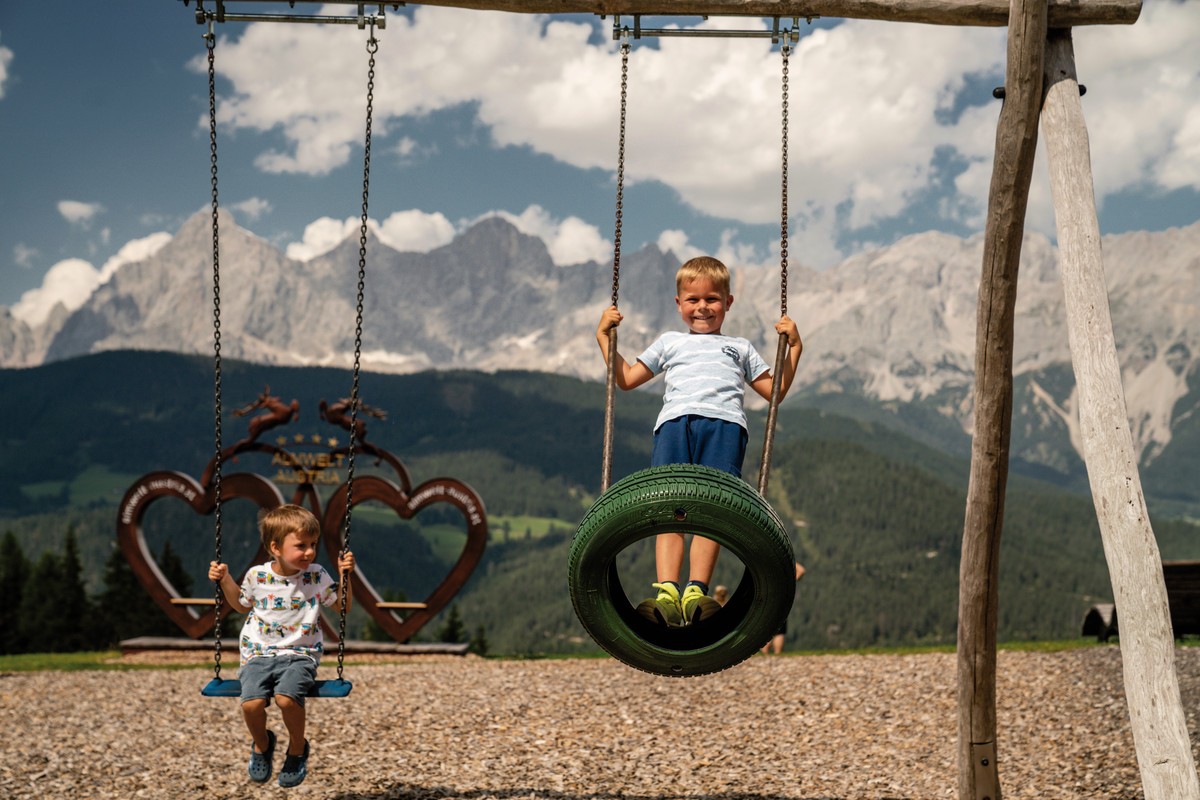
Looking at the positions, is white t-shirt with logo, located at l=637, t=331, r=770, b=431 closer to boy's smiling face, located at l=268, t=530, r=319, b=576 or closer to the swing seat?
boy's smiling face, located at l=268, t=530, r=319, b=576

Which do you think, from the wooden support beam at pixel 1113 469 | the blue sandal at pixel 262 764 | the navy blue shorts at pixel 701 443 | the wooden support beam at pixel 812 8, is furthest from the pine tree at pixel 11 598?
the wooden support beam at pixel 1113 469

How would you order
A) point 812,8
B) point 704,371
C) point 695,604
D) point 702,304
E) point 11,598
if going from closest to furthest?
point 695,604
point 704,371
point 702,304
point 812,8
point 11,598

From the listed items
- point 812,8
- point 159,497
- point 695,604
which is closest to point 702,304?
point 695,604

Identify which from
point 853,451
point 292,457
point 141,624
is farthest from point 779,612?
point 853,451

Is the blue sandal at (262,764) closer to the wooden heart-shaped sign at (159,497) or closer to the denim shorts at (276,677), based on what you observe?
the denim shorts at (276,677)

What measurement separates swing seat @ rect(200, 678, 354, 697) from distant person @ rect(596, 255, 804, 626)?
1929mm

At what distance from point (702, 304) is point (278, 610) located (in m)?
3.26

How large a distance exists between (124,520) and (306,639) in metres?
15.3

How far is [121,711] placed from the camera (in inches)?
484

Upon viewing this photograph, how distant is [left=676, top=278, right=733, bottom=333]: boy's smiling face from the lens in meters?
6.67

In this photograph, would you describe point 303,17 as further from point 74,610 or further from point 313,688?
point 74,610

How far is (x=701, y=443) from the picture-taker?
20.8ft

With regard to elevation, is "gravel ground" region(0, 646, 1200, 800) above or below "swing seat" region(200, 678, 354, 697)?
below

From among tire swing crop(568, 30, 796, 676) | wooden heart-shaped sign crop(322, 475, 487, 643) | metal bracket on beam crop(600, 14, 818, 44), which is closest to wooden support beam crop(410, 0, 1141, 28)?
metal bracket on beam crop(600, 14, 818, 44)
